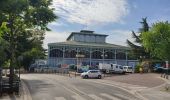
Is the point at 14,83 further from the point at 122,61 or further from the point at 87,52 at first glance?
the point at 122,61

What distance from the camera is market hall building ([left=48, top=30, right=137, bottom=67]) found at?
4203 inches

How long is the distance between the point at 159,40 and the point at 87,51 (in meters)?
58.4

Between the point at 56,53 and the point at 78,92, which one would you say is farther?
the point at 56,53

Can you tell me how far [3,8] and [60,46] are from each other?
303ft

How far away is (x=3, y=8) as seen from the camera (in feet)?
46.0

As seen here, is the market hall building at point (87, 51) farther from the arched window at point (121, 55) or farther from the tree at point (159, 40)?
the tree at point (159, 40)

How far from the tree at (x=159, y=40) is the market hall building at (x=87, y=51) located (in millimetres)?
45266

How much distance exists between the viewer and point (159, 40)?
51.4 meters

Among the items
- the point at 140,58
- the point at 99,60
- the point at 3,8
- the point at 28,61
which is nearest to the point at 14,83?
the point at 3,8

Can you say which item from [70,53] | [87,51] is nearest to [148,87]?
[70,53]

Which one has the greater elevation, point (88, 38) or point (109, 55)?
point (88, 38)

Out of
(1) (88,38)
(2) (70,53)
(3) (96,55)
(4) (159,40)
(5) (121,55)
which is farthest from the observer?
(1) (88,38)

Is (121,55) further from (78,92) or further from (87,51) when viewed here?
(78,92)

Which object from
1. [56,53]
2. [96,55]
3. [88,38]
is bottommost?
[96,55]
